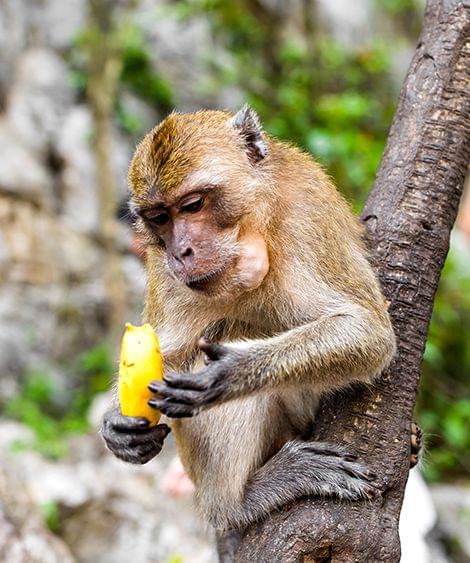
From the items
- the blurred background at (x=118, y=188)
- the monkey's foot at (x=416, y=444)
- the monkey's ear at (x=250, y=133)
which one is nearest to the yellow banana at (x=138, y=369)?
the monkey's ear at (x=250, y=133)

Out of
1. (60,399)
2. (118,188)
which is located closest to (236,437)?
A: (60,399)

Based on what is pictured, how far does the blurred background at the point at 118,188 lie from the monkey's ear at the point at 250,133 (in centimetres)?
345

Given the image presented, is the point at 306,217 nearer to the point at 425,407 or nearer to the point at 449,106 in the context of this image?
the point at 449,106

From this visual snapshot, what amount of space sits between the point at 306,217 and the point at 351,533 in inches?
54.6

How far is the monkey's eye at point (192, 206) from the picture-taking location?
351 centimetres

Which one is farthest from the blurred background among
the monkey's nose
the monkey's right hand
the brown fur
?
the monkey's nose

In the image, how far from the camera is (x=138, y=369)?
125 inches

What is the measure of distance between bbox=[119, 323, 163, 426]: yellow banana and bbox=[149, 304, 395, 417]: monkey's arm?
0.23 metres

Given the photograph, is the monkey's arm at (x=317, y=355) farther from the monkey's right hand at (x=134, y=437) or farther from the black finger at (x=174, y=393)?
the monkey's right hand at (x=134, y=437)

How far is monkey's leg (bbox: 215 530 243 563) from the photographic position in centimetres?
402

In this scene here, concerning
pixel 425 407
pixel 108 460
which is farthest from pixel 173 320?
pixel 425 407

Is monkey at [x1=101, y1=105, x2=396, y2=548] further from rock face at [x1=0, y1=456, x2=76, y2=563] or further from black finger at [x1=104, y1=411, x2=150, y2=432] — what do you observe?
rock face at [x1=0, y1=456, x2=76, y2=563]

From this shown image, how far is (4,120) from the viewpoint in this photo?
11.8 meters

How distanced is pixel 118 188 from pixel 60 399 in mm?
2971
